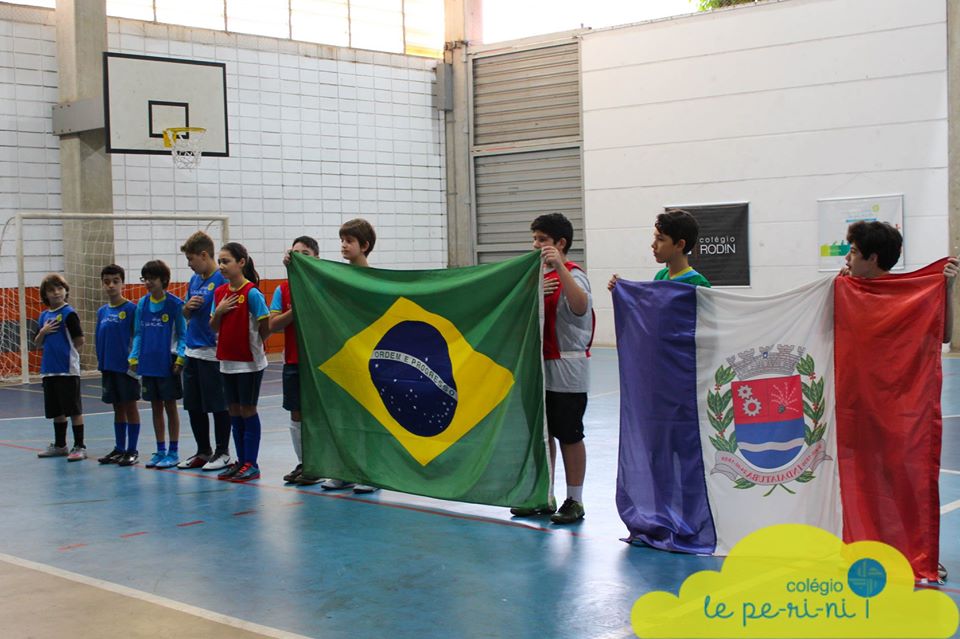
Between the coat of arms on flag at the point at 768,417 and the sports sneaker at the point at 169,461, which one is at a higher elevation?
the coat of arms on flag at the point at 768,417

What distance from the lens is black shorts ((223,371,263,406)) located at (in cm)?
741

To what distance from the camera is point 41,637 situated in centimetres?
427

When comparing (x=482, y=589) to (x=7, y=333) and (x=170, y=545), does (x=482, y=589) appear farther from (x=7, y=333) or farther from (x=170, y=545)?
(x=7, y=333)

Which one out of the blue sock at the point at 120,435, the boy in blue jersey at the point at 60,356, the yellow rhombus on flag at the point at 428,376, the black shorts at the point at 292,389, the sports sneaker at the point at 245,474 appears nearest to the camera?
the yellow rhombus on flag at the point at 428,376

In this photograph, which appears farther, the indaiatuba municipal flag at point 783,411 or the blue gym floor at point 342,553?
the indaiatuba municipal flag at point 783,411

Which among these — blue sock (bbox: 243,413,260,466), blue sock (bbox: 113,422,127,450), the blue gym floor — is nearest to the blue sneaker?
the blue gym floor

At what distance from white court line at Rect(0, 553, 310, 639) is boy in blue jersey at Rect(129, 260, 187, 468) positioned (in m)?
2.62

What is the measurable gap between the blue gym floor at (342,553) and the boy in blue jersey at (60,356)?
0.66 meters

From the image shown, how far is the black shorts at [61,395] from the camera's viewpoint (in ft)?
28.7

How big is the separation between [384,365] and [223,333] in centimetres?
147

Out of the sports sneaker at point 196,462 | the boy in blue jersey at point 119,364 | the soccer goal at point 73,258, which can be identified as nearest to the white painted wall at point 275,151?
the soccer goal at point 73,258

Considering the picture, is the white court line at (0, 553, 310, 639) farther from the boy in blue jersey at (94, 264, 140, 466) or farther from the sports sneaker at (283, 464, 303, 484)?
the boy in blue jersey at (94, 264, 140, 466)

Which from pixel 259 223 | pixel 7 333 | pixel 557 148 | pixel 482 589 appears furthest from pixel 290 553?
pixel 557 148

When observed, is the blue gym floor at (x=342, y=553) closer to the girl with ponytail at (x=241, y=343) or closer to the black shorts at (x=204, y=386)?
the girl with ponytail at (x=241, y=343)
